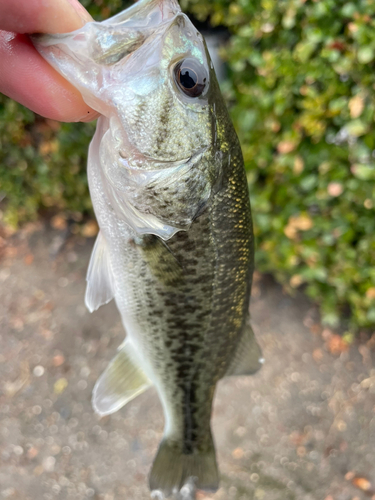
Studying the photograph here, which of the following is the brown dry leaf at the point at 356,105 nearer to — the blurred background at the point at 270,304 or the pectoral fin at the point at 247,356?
the blurred background at the point at 270,304

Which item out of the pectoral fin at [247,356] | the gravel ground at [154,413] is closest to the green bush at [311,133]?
the gravel ground at [154,413]

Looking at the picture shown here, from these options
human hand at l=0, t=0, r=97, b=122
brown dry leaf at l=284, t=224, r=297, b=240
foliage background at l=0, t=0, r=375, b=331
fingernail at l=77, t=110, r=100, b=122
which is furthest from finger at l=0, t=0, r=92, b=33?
brown dry leaf at l=284, t=224, r=297, b=240

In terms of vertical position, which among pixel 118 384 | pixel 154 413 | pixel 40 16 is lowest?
pixel 154 413

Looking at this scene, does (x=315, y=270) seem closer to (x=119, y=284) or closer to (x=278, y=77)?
(x=278, y=77)

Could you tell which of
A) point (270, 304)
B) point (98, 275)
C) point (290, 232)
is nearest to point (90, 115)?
point (98, 275)

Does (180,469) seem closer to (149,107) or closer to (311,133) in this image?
(149,107)

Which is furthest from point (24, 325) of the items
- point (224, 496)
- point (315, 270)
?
point (315, 270)
